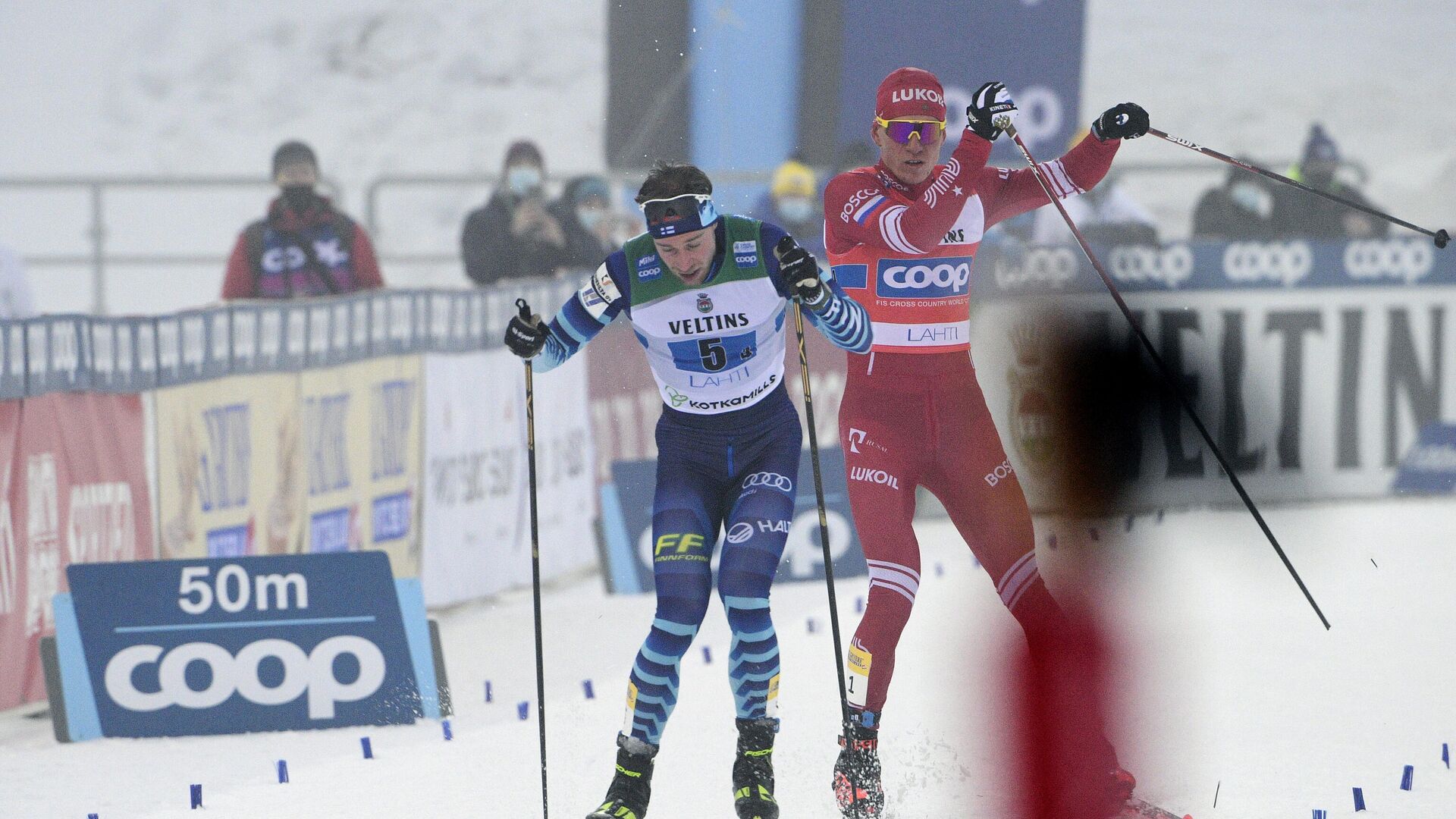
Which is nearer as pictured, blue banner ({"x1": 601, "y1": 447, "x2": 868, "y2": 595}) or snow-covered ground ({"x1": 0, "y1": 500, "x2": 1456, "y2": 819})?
snow-covered ground ({"x1": 0, "y1": 500, "x2": 1456, "y2": 819})

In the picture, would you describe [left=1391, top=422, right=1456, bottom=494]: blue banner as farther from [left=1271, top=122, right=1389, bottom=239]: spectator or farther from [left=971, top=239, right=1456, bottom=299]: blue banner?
[left=1271, top=122, right=1389, bottom=239]: spectator

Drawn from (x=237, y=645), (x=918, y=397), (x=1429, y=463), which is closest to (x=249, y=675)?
(x=237, y=645)

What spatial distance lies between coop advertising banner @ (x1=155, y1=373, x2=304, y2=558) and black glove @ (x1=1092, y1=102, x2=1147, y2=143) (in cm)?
447

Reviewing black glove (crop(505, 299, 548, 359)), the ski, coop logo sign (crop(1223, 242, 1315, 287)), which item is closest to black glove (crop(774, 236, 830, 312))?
black glove (crop(505, 299, 548, 359))

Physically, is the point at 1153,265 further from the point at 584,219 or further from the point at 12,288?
the point at 12,288

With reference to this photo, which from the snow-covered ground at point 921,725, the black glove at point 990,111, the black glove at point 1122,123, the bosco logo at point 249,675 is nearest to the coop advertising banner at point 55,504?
the snow-covered ground at point 921,725

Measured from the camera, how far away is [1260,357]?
12094mm

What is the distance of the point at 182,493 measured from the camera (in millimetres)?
7930

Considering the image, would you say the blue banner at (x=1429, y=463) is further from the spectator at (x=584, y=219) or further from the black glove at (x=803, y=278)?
the black glove at (x=803, y=278)

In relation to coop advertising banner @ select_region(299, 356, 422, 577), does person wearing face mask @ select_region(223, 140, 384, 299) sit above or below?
above

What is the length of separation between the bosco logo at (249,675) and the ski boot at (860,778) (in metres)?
2.38

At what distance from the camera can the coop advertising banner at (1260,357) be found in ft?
38.2

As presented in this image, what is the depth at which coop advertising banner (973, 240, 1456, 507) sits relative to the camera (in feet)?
38.2

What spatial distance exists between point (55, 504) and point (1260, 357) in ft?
26.7
